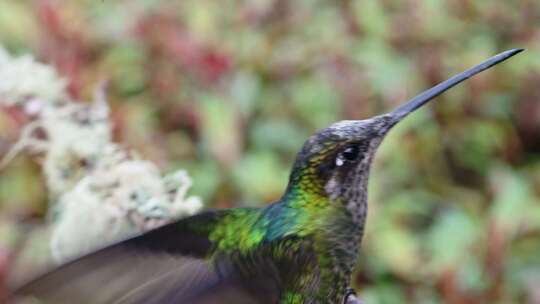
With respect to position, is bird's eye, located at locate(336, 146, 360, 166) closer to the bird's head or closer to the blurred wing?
the bird's head

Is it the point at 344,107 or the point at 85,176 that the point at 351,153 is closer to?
the point at 85,176

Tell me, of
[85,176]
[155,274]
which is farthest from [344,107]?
[155,274]

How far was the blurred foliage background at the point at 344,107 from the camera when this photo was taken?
1851mm

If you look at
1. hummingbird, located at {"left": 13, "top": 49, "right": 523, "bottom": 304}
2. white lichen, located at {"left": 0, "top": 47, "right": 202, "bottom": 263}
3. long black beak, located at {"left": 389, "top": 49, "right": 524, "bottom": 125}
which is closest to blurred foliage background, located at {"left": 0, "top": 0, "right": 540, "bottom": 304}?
white lichen, located at {"left": 0, "top": 47, "right": 202, "bottom": 263}

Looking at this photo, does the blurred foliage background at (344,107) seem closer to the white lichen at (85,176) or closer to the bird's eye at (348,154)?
the white lichen at (85,176)

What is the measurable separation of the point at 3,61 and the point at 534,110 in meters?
1.27

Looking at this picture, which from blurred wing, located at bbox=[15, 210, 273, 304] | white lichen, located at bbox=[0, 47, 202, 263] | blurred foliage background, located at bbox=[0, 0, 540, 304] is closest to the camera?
blurred wing, located at bbox=[15, 210, 273, 304]

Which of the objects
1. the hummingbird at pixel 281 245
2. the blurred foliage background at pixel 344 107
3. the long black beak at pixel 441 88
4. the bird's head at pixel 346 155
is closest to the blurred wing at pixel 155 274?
the hummingbird at pixel 281 245

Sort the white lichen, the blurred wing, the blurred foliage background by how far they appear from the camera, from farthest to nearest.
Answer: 1. the blurred foliage background
2. the white lichen
3. the blurred wing

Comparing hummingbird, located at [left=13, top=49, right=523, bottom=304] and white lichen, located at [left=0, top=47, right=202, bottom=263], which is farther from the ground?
white lichen, located at [left=0, top=47, right=202, bottom=263]

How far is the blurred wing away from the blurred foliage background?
649 millimetres

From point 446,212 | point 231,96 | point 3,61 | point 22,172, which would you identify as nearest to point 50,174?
point 3,61

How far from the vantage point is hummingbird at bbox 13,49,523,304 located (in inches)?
36.7

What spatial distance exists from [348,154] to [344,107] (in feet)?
3.35
